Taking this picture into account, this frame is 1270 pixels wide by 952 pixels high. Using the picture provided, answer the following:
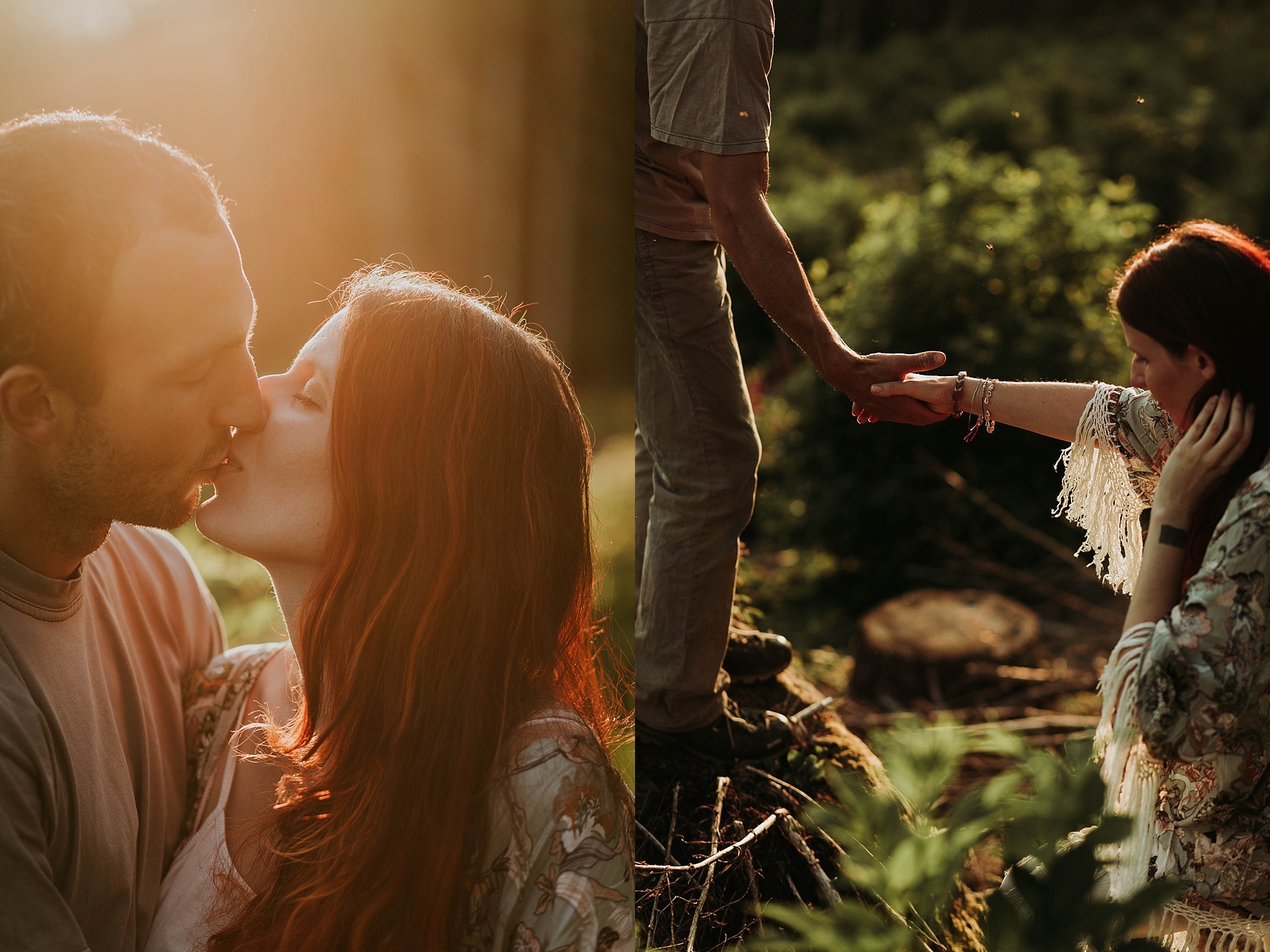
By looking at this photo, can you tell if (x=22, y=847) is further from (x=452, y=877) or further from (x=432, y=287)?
(x=432, y=287)

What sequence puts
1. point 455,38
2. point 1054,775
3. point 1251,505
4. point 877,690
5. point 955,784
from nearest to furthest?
point 1054,775 < point 1251,505 < point 455,38 < point 955,784 < point 877,690

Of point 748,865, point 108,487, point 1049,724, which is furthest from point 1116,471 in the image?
point 1049,724

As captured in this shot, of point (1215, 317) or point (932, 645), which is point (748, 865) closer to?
point (1215, 317)

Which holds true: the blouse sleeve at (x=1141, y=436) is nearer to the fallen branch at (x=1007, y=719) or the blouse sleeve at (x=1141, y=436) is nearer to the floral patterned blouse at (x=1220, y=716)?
the floral patterned blouse at (x=1220, y=716)

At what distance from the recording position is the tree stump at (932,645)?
13.4ft

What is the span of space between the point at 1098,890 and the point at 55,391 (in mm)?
1390

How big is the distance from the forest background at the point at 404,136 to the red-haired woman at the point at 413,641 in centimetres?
27

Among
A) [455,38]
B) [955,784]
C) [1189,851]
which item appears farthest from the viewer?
[955,784]

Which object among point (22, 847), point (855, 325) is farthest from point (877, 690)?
point (22, 847)

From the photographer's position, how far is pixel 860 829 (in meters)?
0.96

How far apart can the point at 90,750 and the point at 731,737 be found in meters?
0.91

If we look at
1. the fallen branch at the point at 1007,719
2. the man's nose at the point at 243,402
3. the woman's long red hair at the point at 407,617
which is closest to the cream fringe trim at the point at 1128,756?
the woman's long red hair at the point at 407,617

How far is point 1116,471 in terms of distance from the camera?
1430 mm

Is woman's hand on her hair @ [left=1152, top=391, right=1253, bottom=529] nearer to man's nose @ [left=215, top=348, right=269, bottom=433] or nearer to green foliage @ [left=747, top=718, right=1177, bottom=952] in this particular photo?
green foliage @ [left=747, top=718, right=1177, bottom=952]
